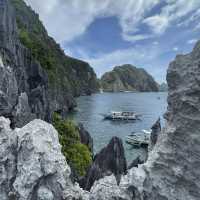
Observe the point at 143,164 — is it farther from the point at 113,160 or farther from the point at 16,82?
the point at 16,82

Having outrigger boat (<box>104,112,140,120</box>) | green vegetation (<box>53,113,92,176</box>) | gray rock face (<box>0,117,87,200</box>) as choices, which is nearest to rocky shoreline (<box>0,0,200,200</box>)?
gray rock face (<box>0,117,87,200</box>)

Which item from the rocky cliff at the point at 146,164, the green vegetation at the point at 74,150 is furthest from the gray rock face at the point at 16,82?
the rocky cliff at the point at 146,164

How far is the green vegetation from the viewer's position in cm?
2305

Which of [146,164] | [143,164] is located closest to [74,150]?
[143,164]

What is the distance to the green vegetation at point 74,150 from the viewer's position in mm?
23053

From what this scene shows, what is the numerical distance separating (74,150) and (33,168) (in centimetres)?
1803

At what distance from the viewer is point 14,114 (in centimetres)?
2291

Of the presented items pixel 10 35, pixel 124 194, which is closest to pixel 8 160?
pixel 124 194

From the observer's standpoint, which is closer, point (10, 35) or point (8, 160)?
point (8, 160)

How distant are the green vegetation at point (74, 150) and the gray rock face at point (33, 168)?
1378 cm

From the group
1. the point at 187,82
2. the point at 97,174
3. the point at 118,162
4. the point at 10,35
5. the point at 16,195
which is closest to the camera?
the point at 187,82

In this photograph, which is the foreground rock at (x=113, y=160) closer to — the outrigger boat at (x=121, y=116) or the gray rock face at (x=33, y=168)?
the gray rock face at (x=33, y=168)

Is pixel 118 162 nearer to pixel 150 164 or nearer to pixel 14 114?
pixel 14 114

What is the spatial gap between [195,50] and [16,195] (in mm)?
6622
